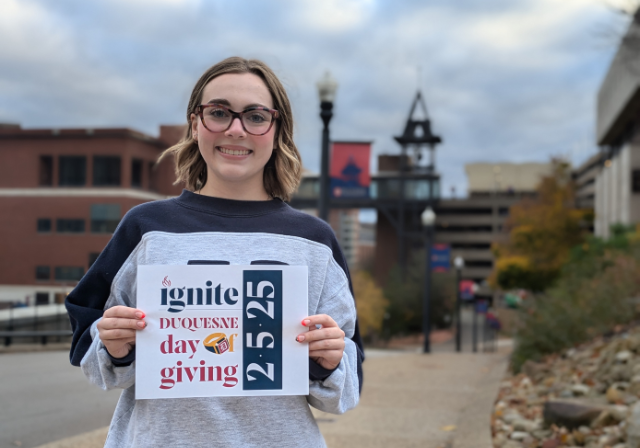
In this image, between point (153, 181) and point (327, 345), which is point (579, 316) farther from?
point (327, 345)

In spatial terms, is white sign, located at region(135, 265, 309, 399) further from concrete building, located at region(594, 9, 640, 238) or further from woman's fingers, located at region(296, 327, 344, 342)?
concrete building, located at region(594, 9, 640, 238)

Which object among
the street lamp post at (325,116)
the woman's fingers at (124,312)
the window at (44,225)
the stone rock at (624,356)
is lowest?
the stone rock at (624,356)

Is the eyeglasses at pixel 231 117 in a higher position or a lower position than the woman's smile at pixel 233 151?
higher

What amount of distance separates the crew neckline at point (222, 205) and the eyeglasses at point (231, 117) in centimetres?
22

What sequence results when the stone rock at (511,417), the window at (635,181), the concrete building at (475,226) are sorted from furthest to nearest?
the concrete building at (475,226)
the window at (635,181)
the stone rock at (511,417)

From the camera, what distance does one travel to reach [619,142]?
119ft

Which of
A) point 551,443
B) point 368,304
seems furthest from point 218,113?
point 368,304

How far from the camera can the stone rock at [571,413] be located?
18.0 feet

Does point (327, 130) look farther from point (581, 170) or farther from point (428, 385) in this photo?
point (581, 170)

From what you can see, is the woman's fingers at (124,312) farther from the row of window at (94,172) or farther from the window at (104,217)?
the row of window at (94,172)

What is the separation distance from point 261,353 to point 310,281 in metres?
0.28

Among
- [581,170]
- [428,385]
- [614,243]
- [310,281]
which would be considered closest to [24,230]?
[310,281]

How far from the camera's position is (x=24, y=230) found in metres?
5.07

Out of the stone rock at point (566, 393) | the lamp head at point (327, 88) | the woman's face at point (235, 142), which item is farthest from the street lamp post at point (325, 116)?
the woman's face at point (235, 142)
